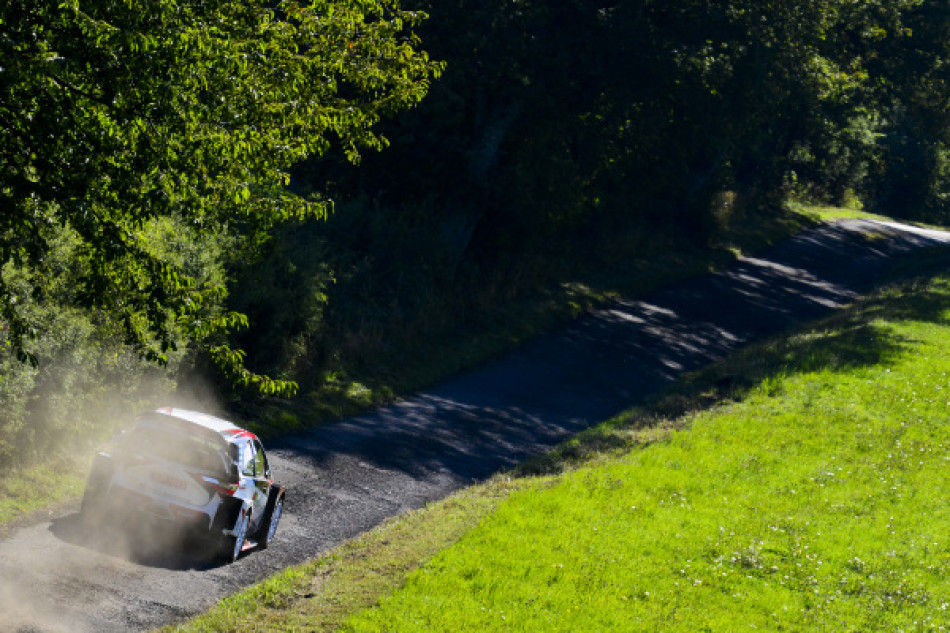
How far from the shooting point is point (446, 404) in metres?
21.7

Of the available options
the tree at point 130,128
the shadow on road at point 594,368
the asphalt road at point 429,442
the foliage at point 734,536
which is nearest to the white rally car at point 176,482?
the asphalt road at point 429,442

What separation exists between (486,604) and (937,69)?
38.8m

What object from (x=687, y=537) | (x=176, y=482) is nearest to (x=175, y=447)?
(x=176, y=482)

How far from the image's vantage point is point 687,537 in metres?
13.4

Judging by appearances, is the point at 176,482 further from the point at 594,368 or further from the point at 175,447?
the point at 594,368

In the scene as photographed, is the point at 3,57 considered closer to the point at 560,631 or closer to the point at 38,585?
the point at 38,585

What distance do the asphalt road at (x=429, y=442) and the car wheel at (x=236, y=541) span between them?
0.14 meters

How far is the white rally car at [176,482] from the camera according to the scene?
11.3 meters

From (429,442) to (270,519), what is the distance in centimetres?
630

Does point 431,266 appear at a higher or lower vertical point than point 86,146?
lower

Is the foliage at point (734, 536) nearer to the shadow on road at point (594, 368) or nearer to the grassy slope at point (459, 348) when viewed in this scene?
the shadow on road at point (594, 368)

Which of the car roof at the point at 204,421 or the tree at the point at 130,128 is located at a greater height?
the tree at the point at 130,128

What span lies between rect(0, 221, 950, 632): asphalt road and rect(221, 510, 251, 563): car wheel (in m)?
0.14

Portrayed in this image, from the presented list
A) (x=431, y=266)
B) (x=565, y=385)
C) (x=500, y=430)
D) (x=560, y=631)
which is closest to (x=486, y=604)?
(x=560, y=631)
